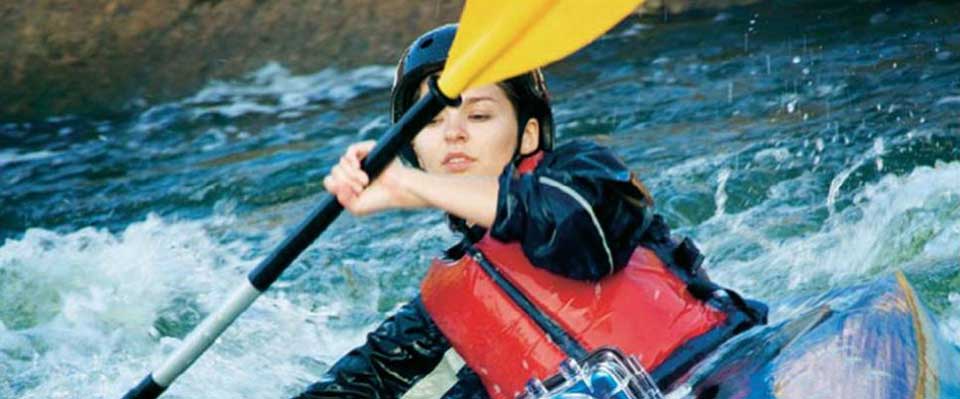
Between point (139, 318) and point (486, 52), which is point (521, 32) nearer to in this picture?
point (486, 52)

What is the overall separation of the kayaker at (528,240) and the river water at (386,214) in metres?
0.32

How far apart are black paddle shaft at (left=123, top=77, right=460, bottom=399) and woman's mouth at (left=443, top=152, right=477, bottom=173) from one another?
0.14 metres

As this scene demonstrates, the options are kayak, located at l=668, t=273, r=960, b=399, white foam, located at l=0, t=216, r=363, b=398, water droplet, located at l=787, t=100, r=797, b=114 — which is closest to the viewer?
kayak, located at l=668, t=273, r=960, b=399

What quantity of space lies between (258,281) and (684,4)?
555cm

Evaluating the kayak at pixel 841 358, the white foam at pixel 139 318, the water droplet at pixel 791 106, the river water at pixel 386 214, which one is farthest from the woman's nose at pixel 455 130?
the water droplet at pixel 791 106

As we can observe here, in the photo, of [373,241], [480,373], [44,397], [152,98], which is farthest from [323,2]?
[480,373]

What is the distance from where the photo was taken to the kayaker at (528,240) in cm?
304

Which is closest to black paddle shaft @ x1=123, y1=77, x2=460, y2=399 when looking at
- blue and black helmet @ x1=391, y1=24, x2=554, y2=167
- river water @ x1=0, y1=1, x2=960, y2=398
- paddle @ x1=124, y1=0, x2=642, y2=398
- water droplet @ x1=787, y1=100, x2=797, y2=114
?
paddle @ x1=124, y1=0, x2=642, y2=398

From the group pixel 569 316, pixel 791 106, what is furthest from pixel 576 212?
pixel 791 106

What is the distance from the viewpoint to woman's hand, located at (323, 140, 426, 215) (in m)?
3.06

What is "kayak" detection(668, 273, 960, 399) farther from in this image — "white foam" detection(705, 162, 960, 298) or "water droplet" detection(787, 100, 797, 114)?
"water droplet" detection(787, 100, 797, 114)

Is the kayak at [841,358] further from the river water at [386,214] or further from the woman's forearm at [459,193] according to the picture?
the woman's forearm at [459,193]

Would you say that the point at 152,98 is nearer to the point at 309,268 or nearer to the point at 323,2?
the point at 323,2

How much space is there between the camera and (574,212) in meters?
2.99
